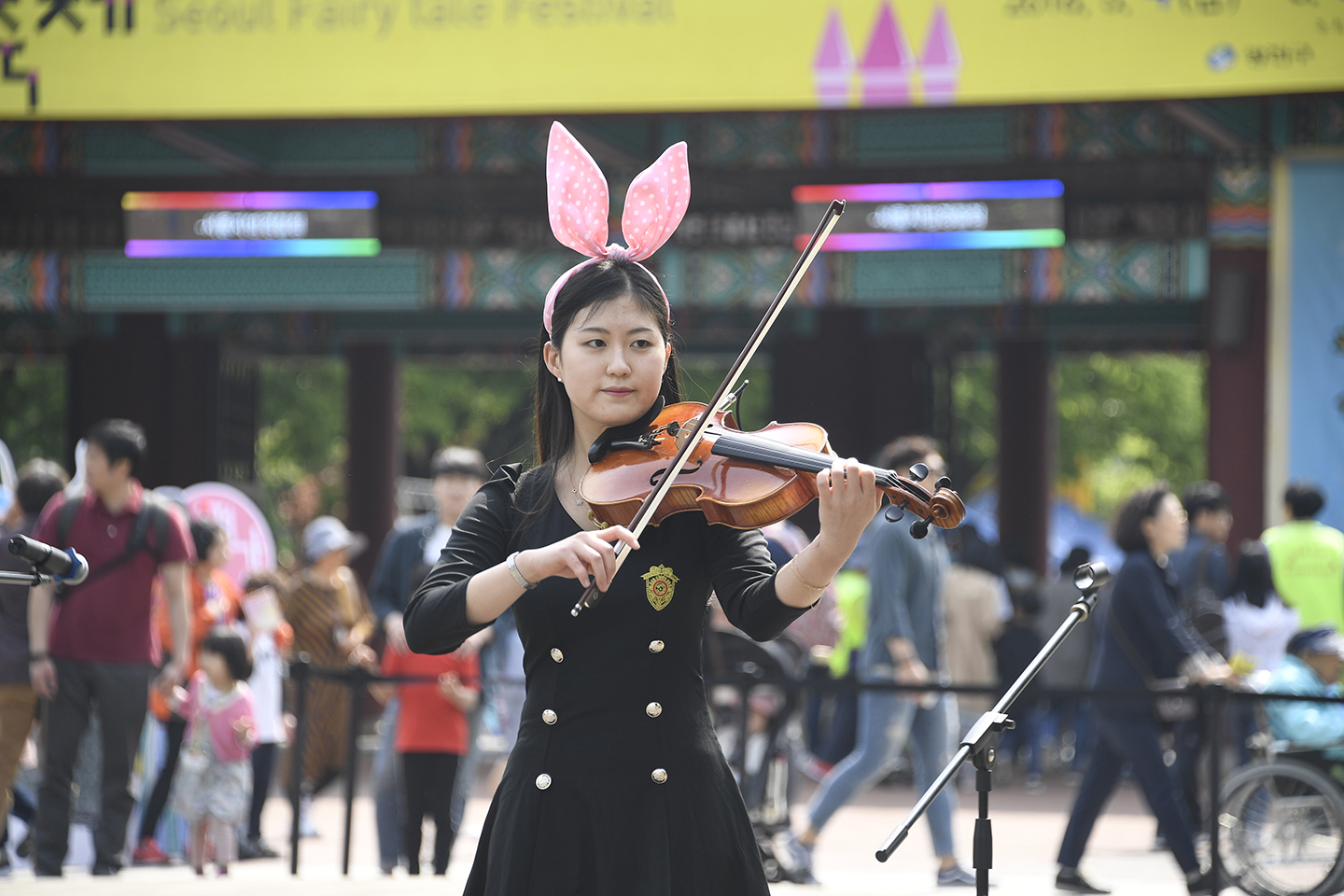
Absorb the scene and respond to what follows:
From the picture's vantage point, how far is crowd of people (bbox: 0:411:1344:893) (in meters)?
6.26

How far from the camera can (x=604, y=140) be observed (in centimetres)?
1123

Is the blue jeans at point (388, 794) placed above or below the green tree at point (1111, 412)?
below

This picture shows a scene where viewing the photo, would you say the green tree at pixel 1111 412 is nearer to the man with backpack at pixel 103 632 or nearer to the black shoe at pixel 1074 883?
the black shoe at pixel 1074 883

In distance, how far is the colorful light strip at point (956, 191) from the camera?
963 cm

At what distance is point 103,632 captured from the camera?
6.48 meters

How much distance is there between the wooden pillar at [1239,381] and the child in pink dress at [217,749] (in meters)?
6.56

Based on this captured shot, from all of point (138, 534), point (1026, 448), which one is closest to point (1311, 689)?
point (138, 534)

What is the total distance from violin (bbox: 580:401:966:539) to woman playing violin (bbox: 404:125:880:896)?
1.8 inches

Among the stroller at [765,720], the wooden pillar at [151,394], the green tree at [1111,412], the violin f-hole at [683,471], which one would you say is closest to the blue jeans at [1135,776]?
the stroller at [765,720]

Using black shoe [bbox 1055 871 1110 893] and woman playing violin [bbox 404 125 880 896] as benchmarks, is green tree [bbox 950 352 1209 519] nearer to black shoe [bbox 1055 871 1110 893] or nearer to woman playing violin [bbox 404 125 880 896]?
black shoe [bbox 1055 871 1110 893]

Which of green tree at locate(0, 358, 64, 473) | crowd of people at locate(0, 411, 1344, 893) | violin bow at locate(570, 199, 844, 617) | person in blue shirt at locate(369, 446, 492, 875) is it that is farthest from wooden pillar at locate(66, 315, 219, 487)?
violin bow at locate(570, 199, 844, 617)

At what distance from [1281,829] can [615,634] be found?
16.5ft

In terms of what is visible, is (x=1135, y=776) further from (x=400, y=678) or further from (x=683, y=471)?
(x=683, y=471)

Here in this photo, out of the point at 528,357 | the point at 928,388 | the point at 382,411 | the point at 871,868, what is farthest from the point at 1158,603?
the point at 382,411
